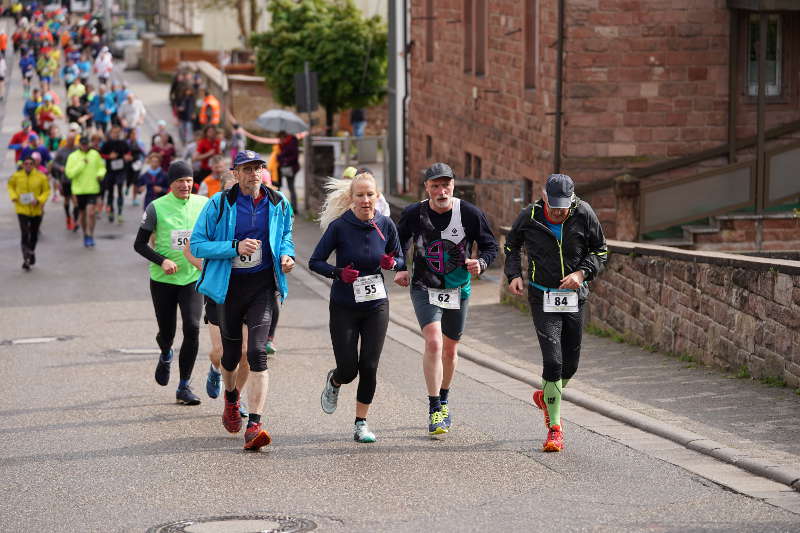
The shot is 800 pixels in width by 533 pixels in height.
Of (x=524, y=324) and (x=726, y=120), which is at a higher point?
(x=726, y=120)

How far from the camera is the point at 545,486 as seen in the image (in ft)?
29.3

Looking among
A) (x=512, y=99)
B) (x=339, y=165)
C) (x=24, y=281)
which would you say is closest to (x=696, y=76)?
(x=512, y=99)

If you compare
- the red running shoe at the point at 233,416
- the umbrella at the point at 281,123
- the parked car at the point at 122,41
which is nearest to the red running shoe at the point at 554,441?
the red running shoe at the point at 233,416

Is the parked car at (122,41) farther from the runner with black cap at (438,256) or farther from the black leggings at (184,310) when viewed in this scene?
the runner with black cap at (438,256)

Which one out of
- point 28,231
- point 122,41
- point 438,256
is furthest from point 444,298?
point 122,41

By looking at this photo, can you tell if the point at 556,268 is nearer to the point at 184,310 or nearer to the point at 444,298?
the point at 444,298

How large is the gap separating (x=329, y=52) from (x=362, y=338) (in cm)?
3159

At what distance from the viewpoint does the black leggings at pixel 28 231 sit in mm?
22730

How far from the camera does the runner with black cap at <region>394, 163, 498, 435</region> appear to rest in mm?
10406

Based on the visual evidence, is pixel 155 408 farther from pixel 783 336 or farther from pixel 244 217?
pixel 783 336

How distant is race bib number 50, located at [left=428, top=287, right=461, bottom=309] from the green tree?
98.3 ft

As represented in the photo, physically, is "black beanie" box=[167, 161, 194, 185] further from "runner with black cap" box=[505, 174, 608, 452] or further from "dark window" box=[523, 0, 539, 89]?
"dark window" box=[523, 0, 539, 89]

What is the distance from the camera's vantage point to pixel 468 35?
28.5 m

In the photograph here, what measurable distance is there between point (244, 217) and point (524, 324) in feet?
23.9
